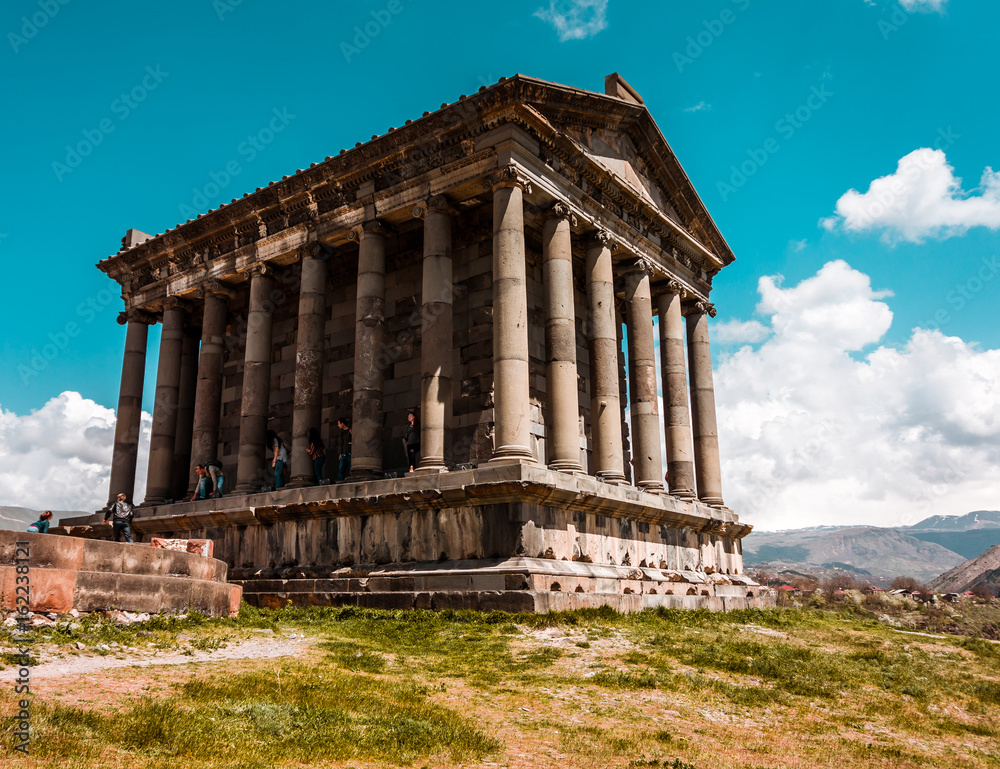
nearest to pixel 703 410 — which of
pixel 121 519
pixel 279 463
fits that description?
pixel 279 463

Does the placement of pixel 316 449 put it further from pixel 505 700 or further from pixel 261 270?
pixel 505 700

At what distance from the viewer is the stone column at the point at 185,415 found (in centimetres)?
2888

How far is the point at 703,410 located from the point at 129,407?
20.4 meters

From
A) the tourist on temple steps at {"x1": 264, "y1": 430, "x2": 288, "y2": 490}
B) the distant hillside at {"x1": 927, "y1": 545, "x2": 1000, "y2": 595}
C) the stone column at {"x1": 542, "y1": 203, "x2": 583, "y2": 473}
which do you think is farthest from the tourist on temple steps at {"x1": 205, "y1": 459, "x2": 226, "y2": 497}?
the distant hillside at {"x1": 927, "y1": 545, "x2": 1000, "y2": 595}

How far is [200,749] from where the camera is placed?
6641 mm

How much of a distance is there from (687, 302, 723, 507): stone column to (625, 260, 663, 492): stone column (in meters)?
3.83

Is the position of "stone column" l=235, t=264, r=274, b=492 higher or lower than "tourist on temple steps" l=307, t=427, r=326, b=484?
higher

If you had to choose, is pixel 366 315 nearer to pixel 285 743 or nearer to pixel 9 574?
Answer: pixel 9 574

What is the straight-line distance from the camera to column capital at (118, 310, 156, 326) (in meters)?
29.8

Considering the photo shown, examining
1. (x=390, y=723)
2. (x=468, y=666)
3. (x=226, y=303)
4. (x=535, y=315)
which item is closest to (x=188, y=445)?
(x=226, y=303)

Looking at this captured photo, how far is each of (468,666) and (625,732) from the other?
3499 mm

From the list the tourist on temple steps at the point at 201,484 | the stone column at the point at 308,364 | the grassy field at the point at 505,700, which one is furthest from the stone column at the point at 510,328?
the tourist on temple steps at the point at 201,484

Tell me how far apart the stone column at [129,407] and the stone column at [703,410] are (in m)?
19.6

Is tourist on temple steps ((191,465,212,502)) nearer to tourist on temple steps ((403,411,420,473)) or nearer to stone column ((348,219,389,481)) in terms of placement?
stone column ((348,219,389,481))
